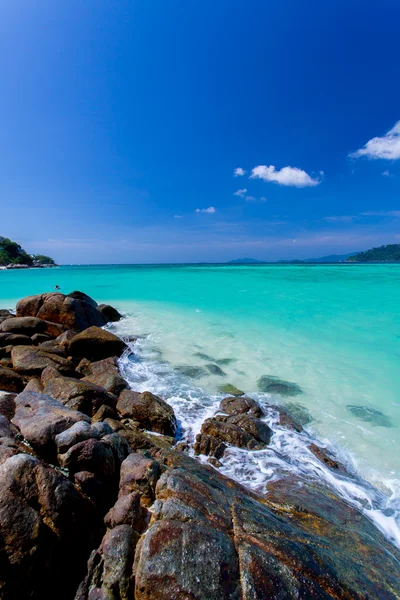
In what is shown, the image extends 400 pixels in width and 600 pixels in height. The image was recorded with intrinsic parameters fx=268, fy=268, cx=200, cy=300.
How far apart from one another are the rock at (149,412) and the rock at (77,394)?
0.37 m

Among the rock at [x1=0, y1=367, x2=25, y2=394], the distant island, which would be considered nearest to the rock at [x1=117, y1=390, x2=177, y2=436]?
the rock at [x1=0, y1=367, x2=25, y2=394]

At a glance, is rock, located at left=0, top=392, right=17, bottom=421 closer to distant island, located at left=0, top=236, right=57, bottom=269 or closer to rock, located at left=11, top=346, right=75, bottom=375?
rock, located at left=11, top=346, right=75, bottom=375

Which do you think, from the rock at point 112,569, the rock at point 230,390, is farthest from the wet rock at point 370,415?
the rock at point 112,569

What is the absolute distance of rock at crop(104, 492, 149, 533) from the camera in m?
2.83

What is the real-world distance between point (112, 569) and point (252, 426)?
4.06 m

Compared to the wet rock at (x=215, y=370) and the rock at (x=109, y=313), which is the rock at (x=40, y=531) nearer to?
the wet rock at (x=215, y=370)

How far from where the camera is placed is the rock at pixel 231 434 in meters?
5.54

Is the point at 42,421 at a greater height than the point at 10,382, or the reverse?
the point at 42,421

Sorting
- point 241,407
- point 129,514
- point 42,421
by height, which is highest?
point 42,421

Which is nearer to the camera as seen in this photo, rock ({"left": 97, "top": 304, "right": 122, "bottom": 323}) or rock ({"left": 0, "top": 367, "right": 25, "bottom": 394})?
rock ({"left": 0, "top": 367, "right": 25, "bottom": 394})

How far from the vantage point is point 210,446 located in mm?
5297

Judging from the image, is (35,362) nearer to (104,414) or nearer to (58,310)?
(104,414)

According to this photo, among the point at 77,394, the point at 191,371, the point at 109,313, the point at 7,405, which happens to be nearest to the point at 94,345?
the point at 191,371

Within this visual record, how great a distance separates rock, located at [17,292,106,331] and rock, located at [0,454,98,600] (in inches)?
372
